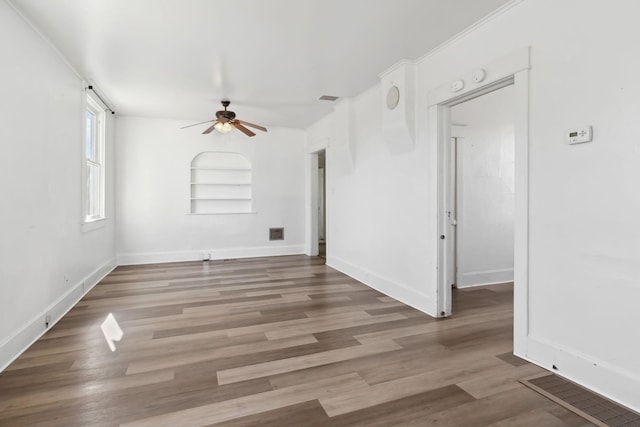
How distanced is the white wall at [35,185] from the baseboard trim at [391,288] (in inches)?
138

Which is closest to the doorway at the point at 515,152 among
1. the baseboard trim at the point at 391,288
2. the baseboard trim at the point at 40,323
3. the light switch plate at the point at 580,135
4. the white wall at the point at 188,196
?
the baseboard trim at the point at 391,288

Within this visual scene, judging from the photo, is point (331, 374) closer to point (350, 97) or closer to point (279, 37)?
point (279, 37)

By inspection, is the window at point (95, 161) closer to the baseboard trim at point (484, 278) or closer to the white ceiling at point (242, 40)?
the white ceiling at point (242, 40)

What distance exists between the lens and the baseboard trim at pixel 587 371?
5.96 ft

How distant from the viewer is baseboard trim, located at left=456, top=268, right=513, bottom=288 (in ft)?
14.7

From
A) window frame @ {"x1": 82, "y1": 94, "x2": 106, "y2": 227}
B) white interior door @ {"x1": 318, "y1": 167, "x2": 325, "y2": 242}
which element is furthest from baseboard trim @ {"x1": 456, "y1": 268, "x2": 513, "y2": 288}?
white interior door @ {"x1": 318, "y1": 167, "x2": 325, "y2": 242}

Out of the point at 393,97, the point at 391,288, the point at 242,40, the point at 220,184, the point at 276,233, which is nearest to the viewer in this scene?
the point at 242,40

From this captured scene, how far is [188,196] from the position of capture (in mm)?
6246

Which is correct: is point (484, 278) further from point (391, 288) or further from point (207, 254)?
point (207, 254)

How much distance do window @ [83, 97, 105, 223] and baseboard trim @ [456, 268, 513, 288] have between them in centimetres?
524

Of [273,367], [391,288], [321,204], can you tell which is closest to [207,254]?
[391,288]

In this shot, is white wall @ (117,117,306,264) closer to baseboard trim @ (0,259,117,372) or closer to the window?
the window

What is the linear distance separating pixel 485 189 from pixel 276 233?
13.3 ft

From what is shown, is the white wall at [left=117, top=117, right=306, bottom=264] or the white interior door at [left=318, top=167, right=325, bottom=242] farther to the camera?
the white interior door at [left=318, top=167, right=325, bottom=242]
